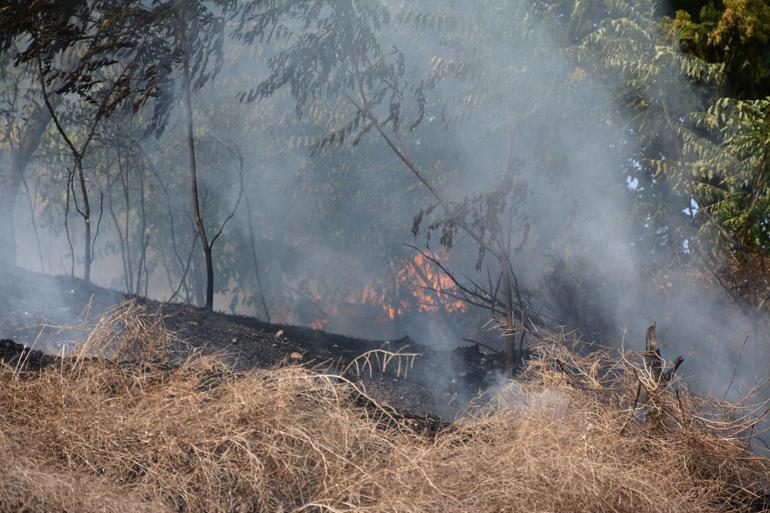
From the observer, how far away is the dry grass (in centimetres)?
377

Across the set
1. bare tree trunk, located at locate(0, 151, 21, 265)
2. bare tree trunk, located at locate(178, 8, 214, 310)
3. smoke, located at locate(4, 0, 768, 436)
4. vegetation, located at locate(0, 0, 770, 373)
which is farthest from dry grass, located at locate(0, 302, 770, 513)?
bare tree trunk, located at locate(0, 151, 21, 265)

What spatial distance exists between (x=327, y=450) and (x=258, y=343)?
97.8 inches

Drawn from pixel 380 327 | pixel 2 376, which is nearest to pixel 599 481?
pixel 2 376

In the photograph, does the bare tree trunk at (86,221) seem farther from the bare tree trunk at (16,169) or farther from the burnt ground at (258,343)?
the bare tree trunk at (16,169)

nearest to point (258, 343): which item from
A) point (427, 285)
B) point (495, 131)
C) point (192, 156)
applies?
point (192, 156)

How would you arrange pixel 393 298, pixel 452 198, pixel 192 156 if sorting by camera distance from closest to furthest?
pixel 192 156, pixel 452 198, pixel 393 298

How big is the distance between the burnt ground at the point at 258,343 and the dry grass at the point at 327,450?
1.24 metres

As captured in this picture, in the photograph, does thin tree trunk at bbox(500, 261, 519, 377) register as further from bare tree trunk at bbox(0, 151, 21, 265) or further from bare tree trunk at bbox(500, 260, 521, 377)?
bare tree trunk at bbox(0, 151, 21, 265)

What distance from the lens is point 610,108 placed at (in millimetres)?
8109

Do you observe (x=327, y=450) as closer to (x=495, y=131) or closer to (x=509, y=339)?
(x=509, y=339)

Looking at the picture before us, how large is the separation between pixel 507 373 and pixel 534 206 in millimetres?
4628

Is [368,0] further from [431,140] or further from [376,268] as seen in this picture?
[376,268]

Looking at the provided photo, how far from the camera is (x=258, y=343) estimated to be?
A: 262 inches

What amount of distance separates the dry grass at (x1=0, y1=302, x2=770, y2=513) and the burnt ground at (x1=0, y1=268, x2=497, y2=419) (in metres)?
1.24
